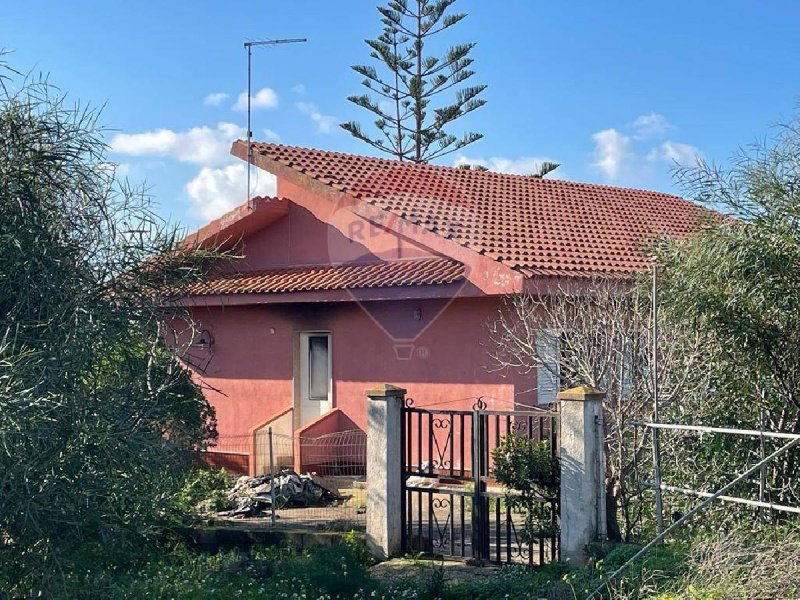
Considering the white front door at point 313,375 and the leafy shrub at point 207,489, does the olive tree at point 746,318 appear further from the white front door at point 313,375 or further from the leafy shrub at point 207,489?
the white front door at point 313,375

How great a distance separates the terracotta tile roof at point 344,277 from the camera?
13305 mm

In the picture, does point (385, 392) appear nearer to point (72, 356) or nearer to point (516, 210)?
point (72, 356)

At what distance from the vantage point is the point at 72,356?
6.12 metres

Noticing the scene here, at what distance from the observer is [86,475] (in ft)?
20.4

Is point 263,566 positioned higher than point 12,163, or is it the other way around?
point 12,163

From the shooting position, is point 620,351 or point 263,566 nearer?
point 263,566

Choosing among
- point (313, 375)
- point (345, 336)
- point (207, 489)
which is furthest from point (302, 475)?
point (313, 375)

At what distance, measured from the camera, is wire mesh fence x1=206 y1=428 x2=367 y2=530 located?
11602mm

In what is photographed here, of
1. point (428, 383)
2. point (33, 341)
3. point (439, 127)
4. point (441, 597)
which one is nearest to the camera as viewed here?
point (33, 341)

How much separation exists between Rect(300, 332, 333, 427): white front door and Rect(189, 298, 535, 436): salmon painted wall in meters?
0.20

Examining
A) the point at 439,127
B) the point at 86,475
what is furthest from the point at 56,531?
the point at 439,127

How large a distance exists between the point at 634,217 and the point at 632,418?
375 inches

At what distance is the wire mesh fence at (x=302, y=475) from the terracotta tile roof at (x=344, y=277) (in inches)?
88.1

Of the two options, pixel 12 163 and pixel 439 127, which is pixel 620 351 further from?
pixel 439 127
